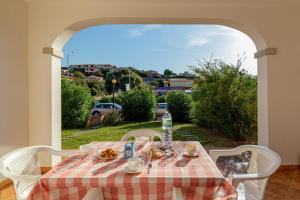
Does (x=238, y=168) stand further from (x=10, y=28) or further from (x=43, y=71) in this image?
(x=10, y=28)

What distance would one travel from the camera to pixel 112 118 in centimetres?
588

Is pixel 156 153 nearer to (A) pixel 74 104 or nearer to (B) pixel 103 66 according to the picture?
(A) pixel 74 104

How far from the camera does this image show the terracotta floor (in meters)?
2.81

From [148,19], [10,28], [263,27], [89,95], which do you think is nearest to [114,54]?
[89,95]

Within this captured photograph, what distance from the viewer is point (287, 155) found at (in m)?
3.74

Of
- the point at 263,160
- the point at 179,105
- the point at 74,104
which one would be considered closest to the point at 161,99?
the point at 179,105

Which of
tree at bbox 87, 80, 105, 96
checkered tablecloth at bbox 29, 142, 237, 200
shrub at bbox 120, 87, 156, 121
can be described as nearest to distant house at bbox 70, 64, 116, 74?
tree at bbox 87, 80, 105, 96

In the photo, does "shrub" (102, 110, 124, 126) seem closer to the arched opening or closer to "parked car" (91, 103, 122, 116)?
"parked car" (91, 103, 122, 116)

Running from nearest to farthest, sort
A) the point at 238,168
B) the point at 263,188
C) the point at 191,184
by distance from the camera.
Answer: the point at 191,184 < the point at 263,188 < the point at 238,168

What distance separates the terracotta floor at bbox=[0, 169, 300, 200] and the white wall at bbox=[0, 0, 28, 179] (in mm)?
527

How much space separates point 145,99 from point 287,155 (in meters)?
3.13

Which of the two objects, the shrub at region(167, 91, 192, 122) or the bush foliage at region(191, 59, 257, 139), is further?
the shrub at region(167, 91, 192, 122)

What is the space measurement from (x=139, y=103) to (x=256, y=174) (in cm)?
420

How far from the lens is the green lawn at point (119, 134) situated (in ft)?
17.7
